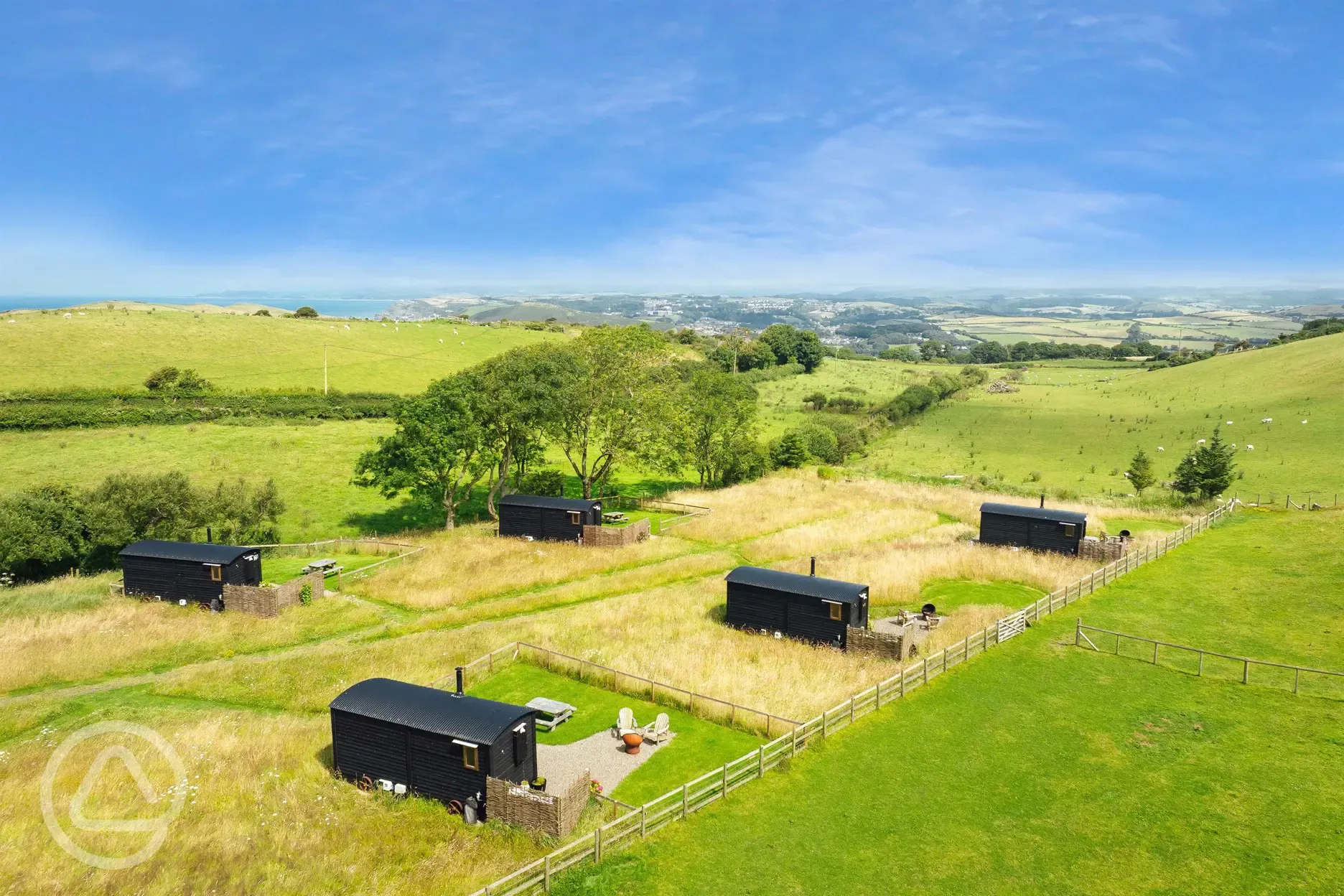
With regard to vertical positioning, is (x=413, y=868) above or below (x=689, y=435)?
below

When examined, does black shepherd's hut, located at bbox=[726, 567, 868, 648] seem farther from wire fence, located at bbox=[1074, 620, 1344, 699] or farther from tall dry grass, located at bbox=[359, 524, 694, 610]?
tall dry grass, located at bbox=[359, 524, 694, 610]

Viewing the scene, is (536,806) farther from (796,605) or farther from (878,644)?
(878,644)

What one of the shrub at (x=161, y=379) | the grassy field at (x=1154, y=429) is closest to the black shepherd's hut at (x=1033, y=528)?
the grassy field at (x=1154, y=429)

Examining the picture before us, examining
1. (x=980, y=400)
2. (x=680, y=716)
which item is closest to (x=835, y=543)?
(x=680, y=716)

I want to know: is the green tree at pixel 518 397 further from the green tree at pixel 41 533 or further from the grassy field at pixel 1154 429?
the grassy field at pixel 1154 429

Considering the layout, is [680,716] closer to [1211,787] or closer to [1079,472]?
[1211,787]

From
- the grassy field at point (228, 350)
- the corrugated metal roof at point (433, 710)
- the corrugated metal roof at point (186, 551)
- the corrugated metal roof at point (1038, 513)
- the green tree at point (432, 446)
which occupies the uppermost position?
the grassy field at point (228, 350)

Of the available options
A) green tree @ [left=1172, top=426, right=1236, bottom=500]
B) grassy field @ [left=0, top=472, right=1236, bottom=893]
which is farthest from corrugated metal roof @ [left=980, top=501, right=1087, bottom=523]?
green tree @ [left=1172, top=426, right=1236, bottom=500]
